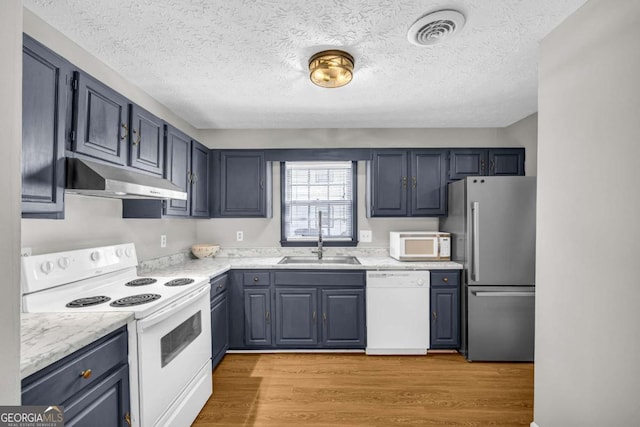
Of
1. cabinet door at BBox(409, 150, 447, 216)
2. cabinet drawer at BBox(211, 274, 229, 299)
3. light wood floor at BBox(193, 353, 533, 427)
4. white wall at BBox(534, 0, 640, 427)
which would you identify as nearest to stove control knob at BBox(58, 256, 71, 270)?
cabinet drawer at BBox(211, 274, 229, 299)

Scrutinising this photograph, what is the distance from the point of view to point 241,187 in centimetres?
327

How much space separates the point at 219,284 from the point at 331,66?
77.8 inches

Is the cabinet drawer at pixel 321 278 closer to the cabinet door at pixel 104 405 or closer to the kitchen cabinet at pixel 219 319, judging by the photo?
the kitchen cabinet at pixel 219 319

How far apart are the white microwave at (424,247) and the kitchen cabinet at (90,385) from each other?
2.40 m

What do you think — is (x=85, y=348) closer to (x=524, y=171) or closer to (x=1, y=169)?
(x=1, y=169)

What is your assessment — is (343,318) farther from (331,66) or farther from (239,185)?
(331,66)


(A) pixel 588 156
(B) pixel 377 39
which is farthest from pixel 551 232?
(B) pixel 377 39

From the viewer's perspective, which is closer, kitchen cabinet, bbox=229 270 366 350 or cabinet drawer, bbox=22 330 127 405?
cabinet drawer, bbox=22 330 127 405

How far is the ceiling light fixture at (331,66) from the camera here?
1.82 metres

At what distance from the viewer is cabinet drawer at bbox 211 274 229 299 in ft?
8.13

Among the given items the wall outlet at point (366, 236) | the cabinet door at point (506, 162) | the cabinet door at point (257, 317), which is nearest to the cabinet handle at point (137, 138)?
the cabinet door at point (257, 317)

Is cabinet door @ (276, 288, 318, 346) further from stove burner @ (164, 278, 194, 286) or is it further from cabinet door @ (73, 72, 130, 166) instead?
cabinet door @ (73, 72, 130, 166)

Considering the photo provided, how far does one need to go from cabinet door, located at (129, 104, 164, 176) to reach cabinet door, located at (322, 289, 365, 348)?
5.99 ft

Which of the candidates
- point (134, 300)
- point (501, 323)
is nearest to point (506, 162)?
point (501, 323)
